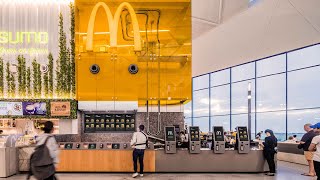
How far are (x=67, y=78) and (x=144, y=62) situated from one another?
253cm

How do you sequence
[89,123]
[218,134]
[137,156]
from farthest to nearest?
[89,123] < [218,134] < [137,156]

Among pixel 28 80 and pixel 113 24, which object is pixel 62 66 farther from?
pixel 113 24

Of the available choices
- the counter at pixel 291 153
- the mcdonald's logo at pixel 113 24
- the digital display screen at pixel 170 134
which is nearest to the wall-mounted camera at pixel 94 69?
the mcdonald's logo at pixel 113 24

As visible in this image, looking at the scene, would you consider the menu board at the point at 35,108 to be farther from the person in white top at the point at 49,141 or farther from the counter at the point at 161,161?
the person in white top at the point at 49,141

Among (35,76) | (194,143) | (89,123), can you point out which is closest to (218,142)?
(194,143)

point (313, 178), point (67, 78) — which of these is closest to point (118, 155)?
point (67, 78)

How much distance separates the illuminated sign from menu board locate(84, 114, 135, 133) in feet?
9.40

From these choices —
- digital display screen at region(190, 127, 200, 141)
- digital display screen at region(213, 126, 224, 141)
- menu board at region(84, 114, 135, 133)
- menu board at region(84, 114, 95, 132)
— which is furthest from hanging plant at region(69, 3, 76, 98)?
digital display screen at region(213, 126, 224, 141)

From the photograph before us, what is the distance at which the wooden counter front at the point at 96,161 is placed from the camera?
9516mm

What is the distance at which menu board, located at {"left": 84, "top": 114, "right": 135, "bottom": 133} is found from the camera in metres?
11.1

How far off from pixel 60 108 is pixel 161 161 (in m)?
3.65

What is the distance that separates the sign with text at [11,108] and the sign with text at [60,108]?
1034 millimetres

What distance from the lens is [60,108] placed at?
34.7 ft

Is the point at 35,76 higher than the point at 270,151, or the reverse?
the point at 35,76
